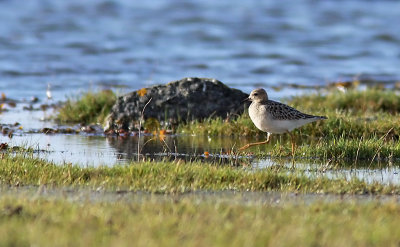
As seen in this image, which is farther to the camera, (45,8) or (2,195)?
(45,8)

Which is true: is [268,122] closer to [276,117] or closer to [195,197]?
[276,117]

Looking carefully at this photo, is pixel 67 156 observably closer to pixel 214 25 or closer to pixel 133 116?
pixel 133 116

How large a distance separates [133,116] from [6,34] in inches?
749

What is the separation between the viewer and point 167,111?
14711mm

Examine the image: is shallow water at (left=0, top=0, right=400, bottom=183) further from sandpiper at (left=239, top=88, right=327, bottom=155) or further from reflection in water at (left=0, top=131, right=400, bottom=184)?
sandpiper at (left=239, top=88, right=327, bottom=155)

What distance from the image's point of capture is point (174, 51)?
29625mm

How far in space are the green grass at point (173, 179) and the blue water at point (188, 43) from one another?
25.8 ft

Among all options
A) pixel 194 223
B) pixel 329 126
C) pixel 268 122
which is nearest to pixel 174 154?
pixel 268 122

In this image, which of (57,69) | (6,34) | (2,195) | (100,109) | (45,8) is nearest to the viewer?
(2,195)

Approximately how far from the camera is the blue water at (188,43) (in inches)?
955

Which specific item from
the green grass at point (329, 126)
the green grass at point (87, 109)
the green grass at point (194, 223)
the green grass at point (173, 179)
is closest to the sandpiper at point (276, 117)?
the green grass at point (329, 126)

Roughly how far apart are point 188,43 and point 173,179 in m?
23.7

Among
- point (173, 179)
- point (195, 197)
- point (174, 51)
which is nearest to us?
point (195, 197)

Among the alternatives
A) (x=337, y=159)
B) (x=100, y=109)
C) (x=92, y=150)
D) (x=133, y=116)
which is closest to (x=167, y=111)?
(x=133, y=116)
